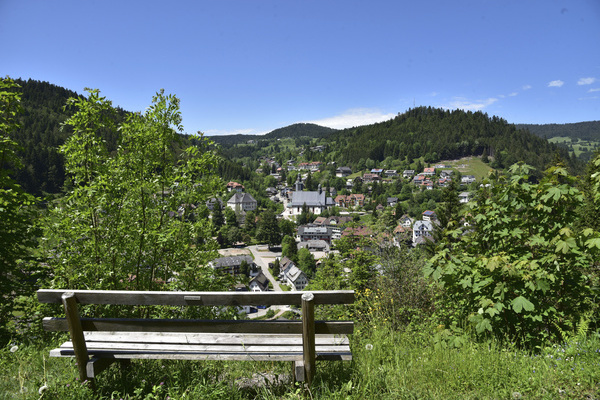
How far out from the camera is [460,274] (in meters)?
3.23

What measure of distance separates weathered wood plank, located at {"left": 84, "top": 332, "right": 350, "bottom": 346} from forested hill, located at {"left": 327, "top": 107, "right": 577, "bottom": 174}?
Answer: 13295 cm

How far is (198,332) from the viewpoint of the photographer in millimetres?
2141

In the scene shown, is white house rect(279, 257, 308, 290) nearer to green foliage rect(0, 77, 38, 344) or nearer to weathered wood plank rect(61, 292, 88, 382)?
green foliage rect(0, 77, 38, 344)

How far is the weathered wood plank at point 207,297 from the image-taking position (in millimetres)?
1987

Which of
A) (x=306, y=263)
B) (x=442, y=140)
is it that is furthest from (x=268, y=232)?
(x=442, y=140)

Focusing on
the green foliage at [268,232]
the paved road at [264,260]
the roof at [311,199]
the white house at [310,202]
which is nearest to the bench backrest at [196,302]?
the paved road at [264,260]

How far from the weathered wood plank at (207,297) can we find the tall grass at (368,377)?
1.62 ft

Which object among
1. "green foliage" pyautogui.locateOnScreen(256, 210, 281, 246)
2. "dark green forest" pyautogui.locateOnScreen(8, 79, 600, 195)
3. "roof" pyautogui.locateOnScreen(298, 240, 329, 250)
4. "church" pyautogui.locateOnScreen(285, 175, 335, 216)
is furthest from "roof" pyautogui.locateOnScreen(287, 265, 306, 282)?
"dark green forest" pyautogui.locateOnScreen(8, 79, 600, 195)

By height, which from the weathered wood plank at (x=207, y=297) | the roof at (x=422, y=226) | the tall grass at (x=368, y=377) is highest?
the weathered wood plank at (x=207, y=297)

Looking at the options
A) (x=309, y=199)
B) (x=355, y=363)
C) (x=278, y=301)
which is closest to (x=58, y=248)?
(x=278, y=301)

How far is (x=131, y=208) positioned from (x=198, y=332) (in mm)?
2141

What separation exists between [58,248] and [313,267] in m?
46.7

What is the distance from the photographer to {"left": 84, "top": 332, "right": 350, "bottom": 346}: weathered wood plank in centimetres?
230

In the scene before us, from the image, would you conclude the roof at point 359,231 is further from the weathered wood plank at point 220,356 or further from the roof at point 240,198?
the roof at point 240,198
